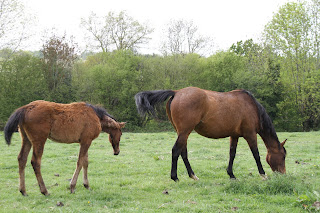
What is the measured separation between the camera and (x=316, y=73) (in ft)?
91.8

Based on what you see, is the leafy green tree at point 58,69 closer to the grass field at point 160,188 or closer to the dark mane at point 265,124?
the grass field at point 160,188

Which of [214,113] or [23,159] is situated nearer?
[23,159]

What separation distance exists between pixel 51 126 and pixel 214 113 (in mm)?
3721

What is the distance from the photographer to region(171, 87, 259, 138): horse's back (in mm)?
7367

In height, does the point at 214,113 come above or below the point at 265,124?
above

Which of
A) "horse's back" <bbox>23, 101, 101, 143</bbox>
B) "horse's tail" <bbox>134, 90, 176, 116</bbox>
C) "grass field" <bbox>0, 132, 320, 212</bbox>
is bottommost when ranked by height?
"grass field" <bbox>0, 132, 320, 212</bbox>

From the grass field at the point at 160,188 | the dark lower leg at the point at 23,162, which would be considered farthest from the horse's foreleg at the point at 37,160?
the dark lower leg at the point at 23,162

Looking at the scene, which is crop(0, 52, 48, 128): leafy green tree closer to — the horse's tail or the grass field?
the grass field

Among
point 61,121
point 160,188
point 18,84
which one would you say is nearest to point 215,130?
point 160,188

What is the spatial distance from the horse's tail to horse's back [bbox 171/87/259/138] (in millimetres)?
317

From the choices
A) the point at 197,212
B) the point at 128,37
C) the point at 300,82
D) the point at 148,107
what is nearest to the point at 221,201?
the point at 197,212

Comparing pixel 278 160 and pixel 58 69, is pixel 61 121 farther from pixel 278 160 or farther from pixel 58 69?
pixel 58 69

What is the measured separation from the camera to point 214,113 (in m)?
7.54

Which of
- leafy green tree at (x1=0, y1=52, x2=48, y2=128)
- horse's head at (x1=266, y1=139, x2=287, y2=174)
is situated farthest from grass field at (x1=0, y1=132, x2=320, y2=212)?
leafy green tree at (x1=0, y1=52, x2=48, y2=128)
